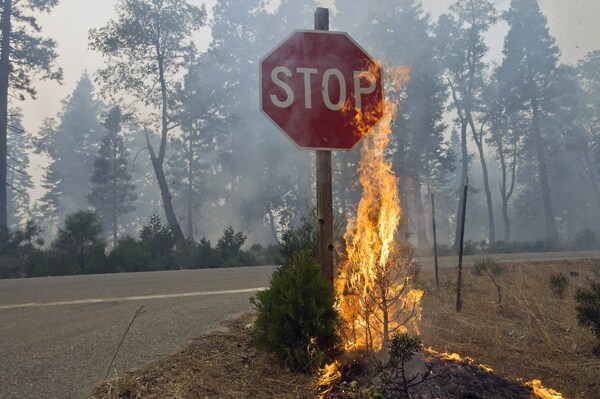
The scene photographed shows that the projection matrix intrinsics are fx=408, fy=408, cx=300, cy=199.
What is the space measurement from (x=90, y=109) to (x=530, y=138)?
59877mm

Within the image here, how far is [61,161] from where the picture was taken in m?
58.2

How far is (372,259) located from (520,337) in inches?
132

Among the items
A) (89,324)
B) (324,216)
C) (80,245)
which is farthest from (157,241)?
(324,216)

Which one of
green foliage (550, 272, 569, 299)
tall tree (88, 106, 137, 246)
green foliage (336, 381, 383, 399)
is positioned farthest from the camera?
tall tree (88, 106, 137, 246)

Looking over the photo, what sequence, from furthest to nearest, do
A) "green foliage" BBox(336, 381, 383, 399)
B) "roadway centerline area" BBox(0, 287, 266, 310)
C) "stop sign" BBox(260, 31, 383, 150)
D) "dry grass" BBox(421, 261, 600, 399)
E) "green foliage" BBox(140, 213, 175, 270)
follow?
"green foliage" BBox(140, 213, 175, 270), "roadway centerline area" BBox(0, 287, 266, 310), "dry grass" BBox(421, 261, 600, 399), "stop sign" BBox(260, 31, 383, 150), "green foliage" BBox(336, 381, 383, 399)

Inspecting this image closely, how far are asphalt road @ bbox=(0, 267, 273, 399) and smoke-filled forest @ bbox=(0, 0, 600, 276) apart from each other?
6.43 meters

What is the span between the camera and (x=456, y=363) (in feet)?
11.1

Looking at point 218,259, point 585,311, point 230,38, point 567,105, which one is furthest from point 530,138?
point 585,311

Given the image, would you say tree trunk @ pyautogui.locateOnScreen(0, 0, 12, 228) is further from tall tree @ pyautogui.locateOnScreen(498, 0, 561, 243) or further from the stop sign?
tall tree @ pyautogui.locateOnScreen(498, 0, 561, 243)

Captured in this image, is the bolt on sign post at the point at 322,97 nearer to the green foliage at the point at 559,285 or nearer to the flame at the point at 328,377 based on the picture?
the flame at the point at 328,377

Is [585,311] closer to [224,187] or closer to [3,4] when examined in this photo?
[3,4]

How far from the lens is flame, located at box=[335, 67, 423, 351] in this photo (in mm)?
3582

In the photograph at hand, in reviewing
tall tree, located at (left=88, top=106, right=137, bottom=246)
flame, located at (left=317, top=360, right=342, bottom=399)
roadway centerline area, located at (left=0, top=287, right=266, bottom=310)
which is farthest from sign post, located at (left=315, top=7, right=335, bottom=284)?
tall tree, located at (left=88, top=106, right=137, bottom=246)

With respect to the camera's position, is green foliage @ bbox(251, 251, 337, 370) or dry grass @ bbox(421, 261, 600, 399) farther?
dry grass @ bbox(421, 261, 600, 399)
